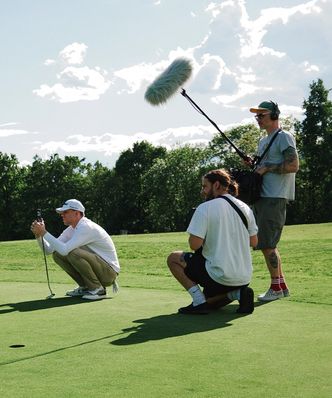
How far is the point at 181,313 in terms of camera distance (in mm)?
6953

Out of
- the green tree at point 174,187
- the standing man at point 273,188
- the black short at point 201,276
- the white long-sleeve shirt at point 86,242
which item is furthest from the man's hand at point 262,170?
the green tree at point 174,187

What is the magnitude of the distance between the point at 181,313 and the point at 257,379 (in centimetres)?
281

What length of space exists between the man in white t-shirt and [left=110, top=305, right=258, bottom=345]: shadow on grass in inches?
6.8

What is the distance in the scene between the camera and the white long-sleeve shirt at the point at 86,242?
334 inches

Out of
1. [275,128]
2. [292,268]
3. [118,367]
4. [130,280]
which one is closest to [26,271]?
[130,280]

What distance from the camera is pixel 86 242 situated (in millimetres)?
8688

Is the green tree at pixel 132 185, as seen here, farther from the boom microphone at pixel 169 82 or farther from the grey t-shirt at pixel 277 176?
the boom microphone at pixel 169 82

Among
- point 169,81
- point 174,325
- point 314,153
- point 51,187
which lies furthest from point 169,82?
point 51,187

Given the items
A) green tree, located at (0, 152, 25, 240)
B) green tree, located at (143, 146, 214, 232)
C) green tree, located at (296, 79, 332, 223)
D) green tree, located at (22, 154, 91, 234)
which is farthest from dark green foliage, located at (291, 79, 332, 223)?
green tree, located at (0, 152, 25, 240)

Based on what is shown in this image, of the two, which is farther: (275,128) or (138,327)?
(275,128)

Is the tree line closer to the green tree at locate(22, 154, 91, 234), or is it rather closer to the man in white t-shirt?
the green tree at locate(22, 154, 91, 234)

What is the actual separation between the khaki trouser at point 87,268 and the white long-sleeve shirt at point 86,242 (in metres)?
0.08

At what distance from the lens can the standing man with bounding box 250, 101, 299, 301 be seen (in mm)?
8109

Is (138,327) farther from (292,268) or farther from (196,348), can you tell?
(292,268)
